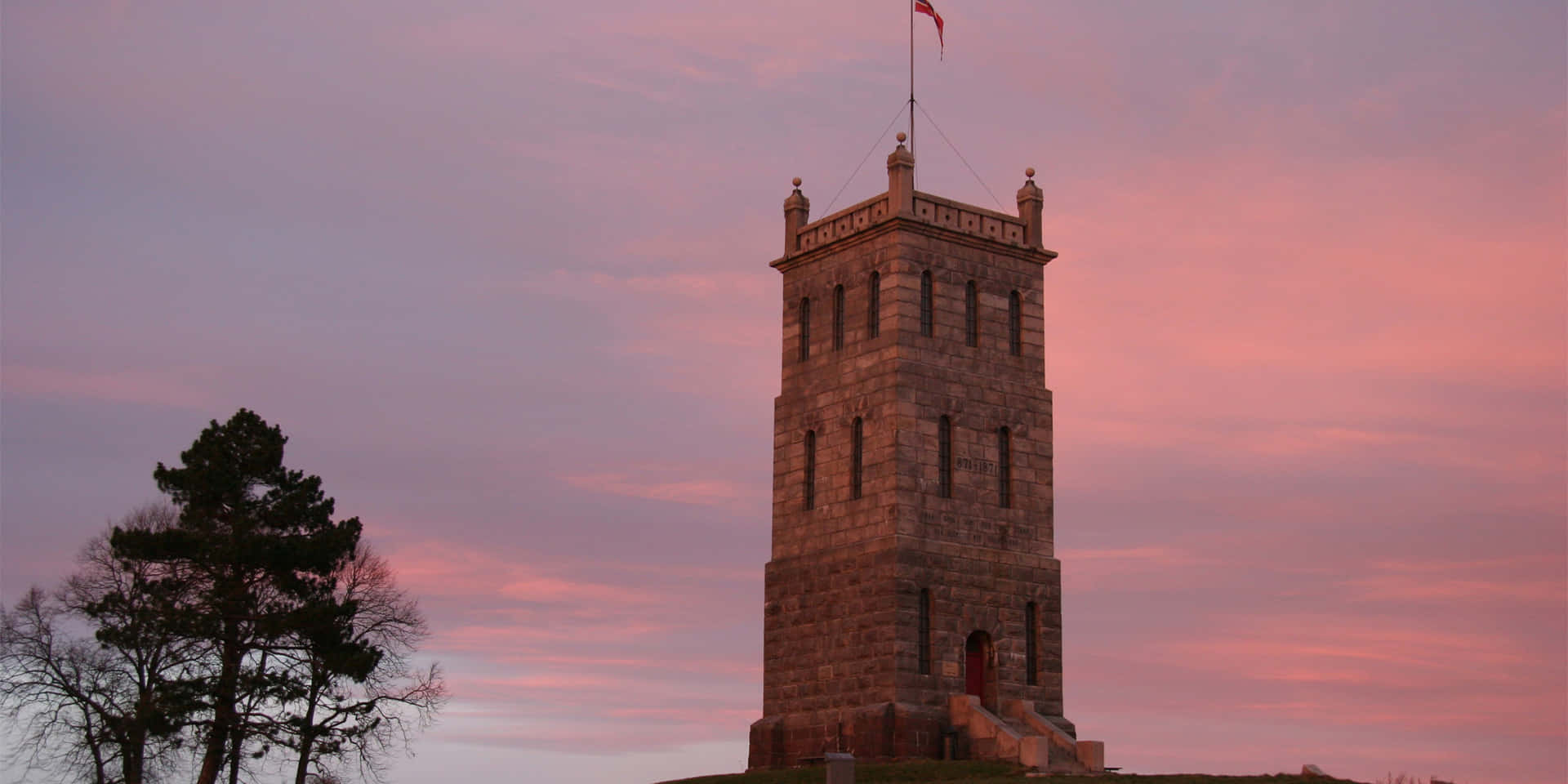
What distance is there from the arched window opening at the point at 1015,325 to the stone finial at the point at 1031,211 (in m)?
1.63

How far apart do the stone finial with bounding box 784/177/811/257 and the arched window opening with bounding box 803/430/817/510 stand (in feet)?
17.0

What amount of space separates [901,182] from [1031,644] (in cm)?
1214

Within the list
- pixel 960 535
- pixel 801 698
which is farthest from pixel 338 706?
pixel 960 535

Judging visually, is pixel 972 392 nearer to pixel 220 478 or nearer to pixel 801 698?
pixel 801 698

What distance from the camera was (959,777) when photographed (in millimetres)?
47969

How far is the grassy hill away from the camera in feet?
152

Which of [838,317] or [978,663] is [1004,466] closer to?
[978,663]

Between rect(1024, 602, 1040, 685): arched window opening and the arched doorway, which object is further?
rect(1024, 602, 1040, 685): arched window opening

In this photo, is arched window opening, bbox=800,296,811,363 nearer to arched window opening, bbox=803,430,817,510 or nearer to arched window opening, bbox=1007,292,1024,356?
arched window opening, bbox=803,430,817,510

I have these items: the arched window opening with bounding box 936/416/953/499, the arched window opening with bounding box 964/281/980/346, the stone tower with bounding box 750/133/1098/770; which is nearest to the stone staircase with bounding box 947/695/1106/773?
the stone tower with bounding box 750/133/1098/770

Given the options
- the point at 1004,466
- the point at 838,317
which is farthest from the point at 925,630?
the point at 838,317

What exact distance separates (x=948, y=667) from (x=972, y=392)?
7.03 metres

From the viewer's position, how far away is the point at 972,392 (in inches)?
2172

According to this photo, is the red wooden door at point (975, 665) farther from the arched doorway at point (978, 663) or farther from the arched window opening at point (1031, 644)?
the arched window opening at point (1031, 644)
